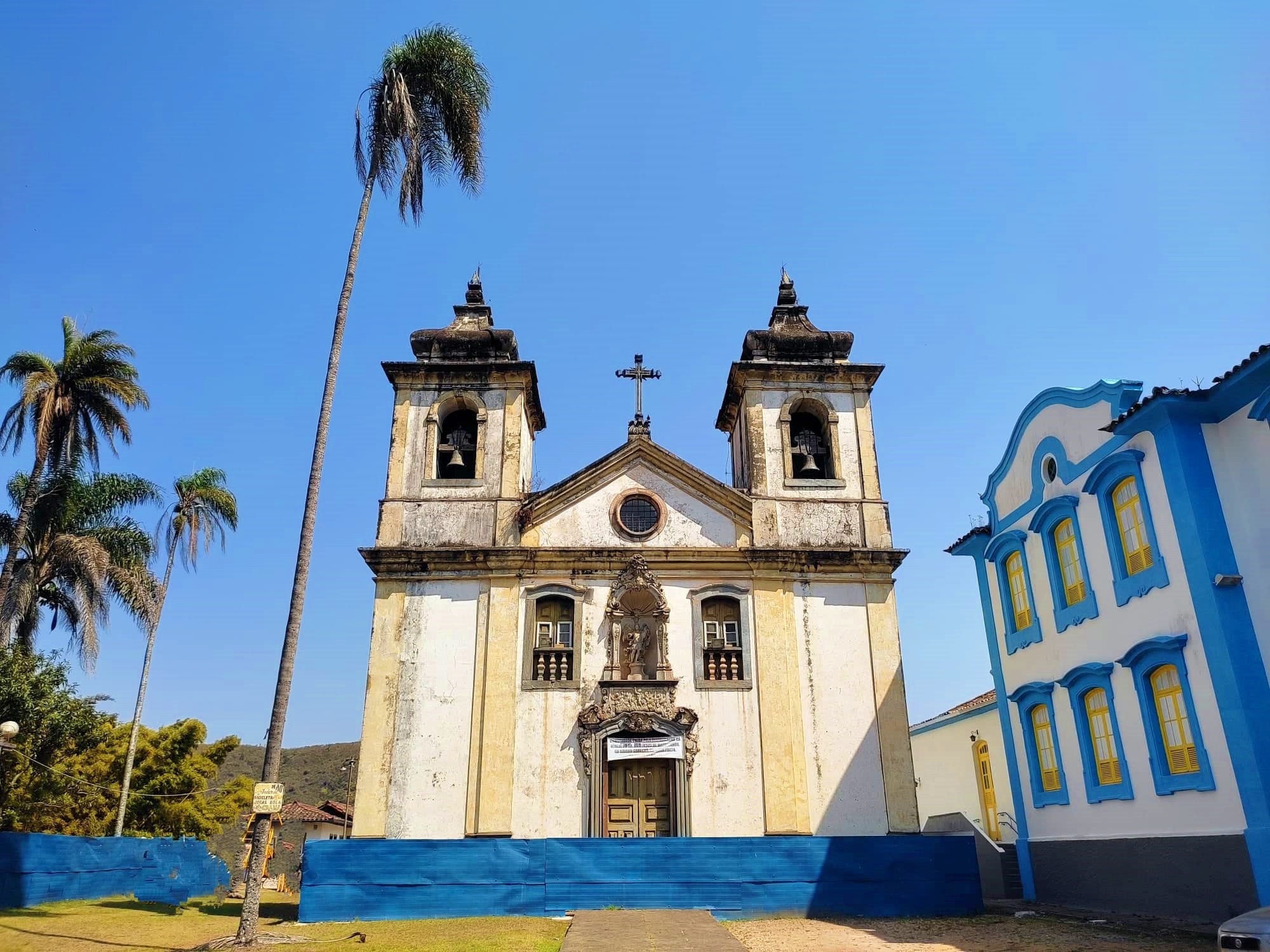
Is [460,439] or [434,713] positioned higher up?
[460,439]

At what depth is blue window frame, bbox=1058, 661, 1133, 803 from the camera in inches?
540

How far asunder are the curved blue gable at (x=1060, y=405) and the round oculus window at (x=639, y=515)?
6.87 metres

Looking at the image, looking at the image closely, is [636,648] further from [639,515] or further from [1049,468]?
[1049,468]

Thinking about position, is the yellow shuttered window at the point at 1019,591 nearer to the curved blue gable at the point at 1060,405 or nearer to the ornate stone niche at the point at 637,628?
the curved blue gable at the point at 1060,405

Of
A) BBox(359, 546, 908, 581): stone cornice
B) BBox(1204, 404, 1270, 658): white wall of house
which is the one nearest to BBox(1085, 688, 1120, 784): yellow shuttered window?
BBox(1204, 404, 1270, 658): white wall of house

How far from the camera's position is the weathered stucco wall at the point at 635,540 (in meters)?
18.4

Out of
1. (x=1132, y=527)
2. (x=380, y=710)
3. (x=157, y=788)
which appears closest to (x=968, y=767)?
(x=1132, y=527)

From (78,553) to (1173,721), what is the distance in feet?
74.8

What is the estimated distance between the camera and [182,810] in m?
26.5

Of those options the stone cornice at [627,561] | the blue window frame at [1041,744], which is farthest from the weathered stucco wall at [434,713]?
the blue window frame at [1041,744]

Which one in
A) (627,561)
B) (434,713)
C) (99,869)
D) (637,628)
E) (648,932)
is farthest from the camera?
(99,869)

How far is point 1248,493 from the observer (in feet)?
38.8

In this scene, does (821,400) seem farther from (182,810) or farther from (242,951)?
(182,810)

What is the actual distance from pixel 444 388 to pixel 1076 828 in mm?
14843
